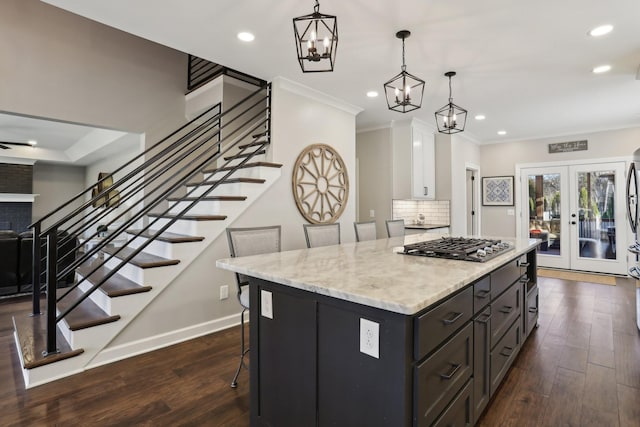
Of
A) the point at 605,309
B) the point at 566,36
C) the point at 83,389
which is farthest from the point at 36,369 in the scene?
the point at 605,309

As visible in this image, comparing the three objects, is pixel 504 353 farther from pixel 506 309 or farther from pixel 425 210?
pixel 425 210

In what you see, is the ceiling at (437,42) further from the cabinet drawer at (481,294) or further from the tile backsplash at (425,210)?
the tile backsplash at (425,210)

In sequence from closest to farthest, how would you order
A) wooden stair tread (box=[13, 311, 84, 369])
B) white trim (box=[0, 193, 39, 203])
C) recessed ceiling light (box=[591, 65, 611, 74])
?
wooden stair tread (box=[13, 311, 84, 369]), recessed ceiling light (box=[591, 65, 611, 74]), white trim (box=[0, 193, 39, 203])

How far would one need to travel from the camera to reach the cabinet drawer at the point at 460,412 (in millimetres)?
1376

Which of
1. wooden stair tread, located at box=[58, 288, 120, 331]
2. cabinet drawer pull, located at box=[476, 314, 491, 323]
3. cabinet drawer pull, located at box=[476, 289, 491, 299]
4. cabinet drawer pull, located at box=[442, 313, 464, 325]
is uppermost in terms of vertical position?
cabinet drawer pull, located at box=[476, 289, 491, 299]

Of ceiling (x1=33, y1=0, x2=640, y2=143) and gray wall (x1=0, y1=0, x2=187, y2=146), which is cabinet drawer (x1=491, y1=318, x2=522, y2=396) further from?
gray wall (x1=0, y1=0, x2=187, y2=146)

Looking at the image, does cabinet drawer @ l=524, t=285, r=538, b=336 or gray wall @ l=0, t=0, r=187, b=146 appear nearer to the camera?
cabinet drawer @ l=524, t=285, r=538, b=336

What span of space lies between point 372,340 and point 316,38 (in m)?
1.57

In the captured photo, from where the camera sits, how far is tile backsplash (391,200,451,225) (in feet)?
19.6

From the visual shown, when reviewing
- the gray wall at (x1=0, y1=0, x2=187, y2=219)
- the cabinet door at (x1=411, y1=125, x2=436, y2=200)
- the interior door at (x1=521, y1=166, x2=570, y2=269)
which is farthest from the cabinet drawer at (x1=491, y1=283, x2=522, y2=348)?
the interior door at (x1=521, y1=166, x2=570, y2=269)

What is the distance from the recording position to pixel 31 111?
11.9 ft

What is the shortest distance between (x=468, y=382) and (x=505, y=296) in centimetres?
80

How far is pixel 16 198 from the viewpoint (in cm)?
762

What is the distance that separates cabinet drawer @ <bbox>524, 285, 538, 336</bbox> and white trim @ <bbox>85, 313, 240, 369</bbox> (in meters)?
2.67
